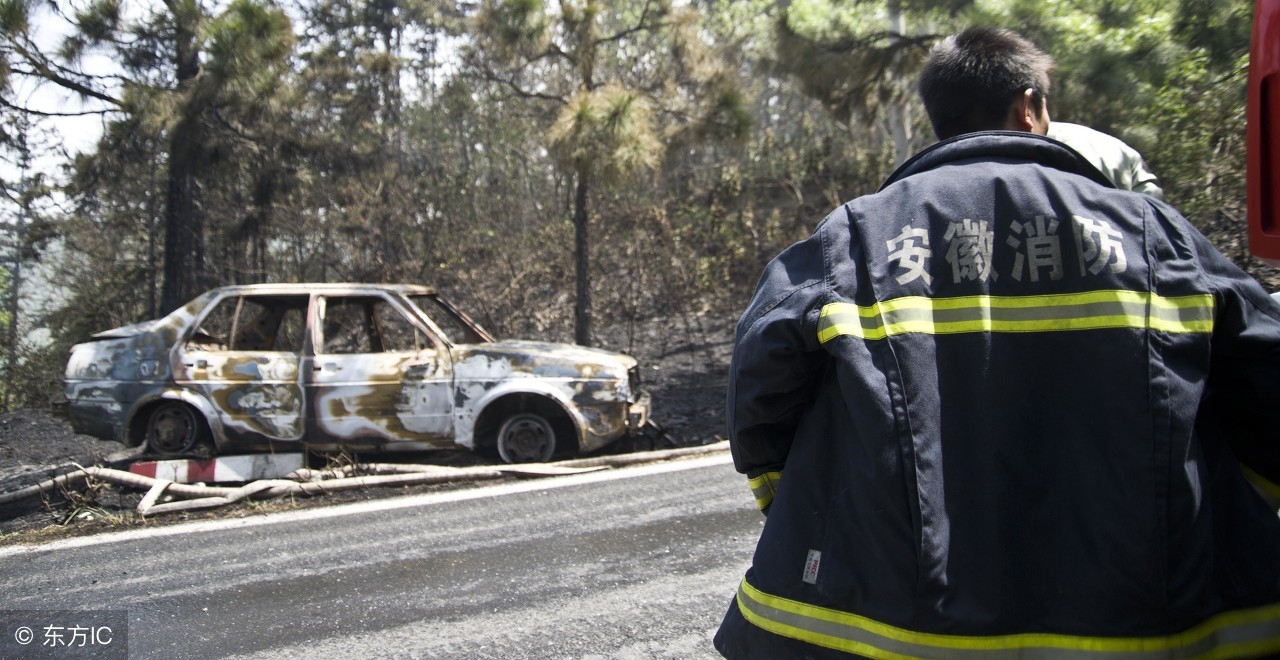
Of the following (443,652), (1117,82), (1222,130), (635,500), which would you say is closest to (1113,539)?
(443,652)

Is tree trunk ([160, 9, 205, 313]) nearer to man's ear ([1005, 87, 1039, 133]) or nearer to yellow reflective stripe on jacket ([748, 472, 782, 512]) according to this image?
yellow reflective stripe on jacket ([748, 472, 782, 512])

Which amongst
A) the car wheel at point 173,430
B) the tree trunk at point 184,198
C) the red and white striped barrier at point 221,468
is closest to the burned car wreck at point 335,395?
the car wheel at point 173,430

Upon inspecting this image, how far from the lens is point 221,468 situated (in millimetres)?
6844

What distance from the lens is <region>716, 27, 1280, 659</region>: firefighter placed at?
142 centimetres

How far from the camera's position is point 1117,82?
786 cm

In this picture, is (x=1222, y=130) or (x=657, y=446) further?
(x=1222, y=130)

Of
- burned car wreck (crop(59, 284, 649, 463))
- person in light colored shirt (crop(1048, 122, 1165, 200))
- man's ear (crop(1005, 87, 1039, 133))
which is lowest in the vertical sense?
burned car wreck (crop(59, 284, 649, 463))

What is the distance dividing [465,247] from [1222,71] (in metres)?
9.78

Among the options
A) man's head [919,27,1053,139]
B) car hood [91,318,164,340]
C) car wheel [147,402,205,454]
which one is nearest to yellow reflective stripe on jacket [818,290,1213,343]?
man's head [919,27,1053,139]

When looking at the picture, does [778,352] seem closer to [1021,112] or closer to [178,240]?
[1021,112]

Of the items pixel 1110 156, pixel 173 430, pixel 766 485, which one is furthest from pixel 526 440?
pixel 766 485

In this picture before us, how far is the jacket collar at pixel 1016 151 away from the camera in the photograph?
1618 mm

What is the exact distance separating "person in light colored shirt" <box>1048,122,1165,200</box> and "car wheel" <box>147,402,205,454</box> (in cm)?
682

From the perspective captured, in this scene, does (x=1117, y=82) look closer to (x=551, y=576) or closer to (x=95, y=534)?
(x=551, y=576)
